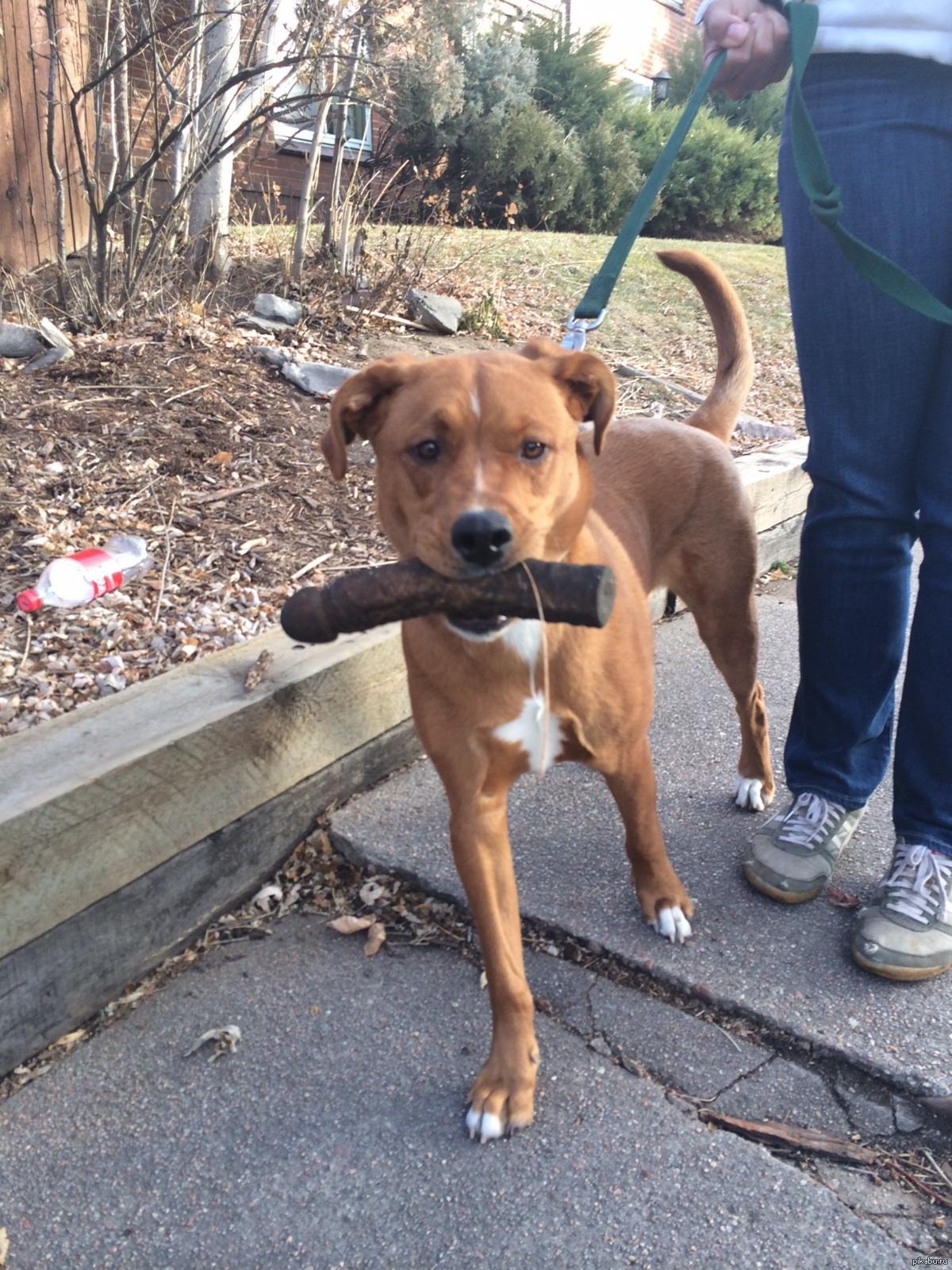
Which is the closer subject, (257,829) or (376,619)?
(376,619)

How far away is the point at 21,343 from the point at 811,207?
3.75 meters

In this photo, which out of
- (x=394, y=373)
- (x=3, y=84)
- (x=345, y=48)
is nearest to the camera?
(x=394, y=373)

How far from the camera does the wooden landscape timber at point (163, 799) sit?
214cm

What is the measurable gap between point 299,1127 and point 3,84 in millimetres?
6595

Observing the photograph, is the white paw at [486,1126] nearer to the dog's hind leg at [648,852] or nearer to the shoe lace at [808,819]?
the dog's hind leg at [648,852]

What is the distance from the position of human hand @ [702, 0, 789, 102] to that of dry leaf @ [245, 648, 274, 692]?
1.83 metres

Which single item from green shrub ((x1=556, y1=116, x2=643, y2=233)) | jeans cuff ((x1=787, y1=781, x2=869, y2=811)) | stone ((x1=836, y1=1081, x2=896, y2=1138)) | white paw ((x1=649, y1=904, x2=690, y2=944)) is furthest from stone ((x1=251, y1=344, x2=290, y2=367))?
green shrub ((x1=556, y1=116, x2=643, y2=233))

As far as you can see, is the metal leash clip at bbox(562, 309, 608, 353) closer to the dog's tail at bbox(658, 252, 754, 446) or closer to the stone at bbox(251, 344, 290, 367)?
the dog's tail at bbox(658, 252, 754, 446)

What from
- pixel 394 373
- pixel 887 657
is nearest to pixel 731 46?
pixel 394 373

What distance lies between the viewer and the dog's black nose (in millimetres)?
1873

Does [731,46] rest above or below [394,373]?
above

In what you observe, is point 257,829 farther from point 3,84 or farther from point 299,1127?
point 3,84

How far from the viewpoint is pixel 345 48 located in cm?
547

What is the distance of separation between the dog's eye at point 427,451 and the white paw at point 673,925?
122cm
